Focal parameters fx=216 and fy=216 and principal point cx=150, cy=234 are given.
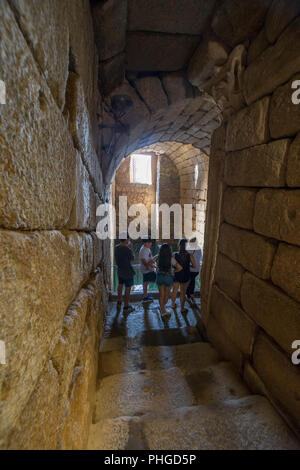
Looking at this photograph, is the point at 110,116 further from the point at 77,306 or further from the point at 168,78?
the point at 77,306

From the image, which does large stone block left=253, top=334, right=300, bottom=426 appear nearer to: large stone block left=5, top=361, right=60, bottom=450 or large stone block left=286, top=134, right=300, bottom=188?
large stone block left=286, top=134, right=300, bottom=188

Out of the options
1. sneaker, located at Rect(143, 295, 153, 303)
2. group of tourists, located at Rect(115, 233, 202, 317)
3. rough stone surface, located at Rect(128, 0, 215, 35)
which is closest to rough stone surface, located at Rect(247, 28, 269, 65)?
rough stone surface, located at Rect(128, 0, 215, 35)

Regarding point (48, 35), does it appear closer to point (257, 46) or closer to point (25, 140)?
point (25, 140)

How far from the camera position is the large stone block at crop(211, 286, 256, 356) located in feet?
5.72

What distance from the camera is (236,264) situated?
2.02 m

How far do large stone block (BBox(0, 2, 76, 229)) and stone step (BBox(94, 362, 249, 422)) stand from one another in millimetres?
1403

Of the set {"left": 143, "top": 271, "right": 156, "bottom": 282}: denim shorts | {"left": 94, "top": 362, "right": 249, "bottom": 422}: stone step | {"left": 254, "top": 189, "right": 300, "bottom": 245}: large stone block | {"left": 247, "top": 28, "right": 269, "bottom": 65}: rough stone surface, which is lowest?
{"left": 94, "top": 362, "right": 249, "bottom": 422}: stone step

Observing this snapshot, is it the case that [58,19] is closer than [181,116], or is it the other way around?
[58,19]

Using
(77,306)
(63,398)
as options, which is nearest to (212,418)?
(63,398)

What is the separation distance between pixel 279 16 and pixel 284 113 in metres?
0.71

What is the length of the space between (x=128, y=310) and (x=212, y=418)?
92.1 inches

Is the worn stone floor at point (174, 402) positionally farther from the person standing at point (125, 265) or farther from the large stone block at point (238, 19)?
the large stone block at point (238, 19)

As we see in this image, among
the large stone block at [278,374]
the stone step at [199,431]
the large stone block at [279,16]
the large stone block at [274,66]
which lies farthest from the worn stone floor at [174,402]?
the large stone block at [279,16]
